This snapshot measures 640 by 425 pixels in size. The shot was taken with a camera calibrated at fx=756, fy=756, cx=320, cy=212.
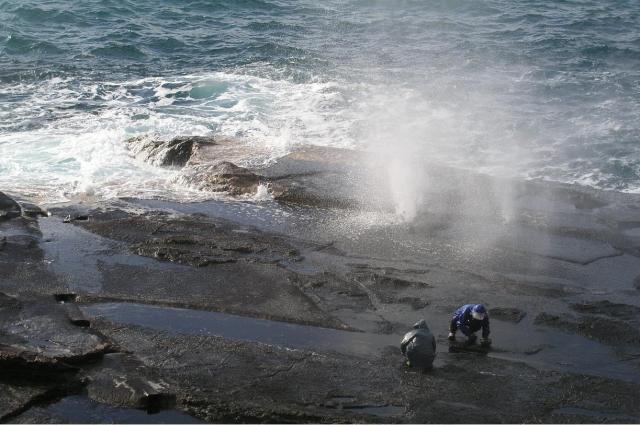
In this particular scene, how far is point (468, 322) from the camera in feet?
25.8

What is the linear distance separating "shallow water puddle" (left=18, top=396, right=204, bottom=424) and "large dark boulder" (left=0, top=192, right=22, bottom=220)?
5.04 meters

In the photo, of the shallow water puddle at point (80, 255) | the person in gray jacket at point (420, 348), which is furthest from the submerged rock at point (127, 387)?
the person in gray jacket at point (420, 348)

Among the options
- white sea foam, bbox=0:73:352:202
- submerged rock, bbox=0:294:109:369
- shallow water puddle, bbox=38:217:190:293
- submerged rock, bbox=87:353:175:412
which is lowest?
white sea foam, bbox=0:73:352:202

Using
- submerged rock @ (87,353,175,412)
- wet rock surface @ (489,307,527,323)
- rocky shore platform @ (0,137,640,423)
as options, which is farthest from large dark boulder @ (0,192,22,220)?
wet rock surface @ (489,307,527,323)

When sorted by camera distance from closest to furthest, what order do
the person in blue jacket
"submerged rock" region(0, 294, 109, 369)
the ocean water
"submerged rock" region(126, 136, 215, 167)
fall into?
"submerged rock" region(0, 294, 109, 369) < the person in blue jacket < "submerged rock" region(126, 136, 215, 167) < the ocean water

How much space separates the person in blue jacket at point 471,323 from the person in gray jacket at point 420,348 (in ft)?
2.04

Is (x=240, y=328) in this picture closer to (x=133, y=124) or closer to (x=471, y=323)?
(x=471, y=323)

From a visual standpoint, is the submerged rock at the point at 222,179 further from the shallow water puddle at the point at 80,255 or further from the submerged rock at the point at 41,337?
the submerged rock at the point at 41,337

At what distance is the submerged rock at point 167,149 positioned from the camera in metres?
13.8

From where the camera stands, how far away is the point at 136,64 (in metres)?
21.9

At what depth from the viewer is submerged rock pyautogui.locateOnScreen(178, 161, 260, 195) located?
494 inches

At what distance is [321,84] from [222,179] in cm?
768

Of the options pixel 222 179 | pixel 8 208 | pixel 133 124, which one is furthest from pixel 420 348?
pixel 133 124

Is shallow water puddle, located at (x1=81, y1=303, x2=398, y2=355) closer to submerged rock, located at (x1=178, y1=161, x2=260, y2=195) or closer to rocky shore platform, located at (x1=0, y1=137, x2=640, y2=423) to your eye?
rocky shore platform, located at (x1=0, y1=137, x2=640, y2=423)
